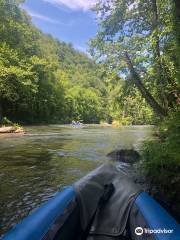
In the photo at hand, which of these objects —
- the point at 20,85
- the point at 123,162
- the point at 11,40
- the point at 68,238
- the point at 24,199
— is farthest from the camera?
the point at 11,40

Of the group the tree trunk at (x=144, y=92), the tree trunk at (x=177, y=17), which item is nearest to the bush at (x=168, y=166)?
the tree trunk at (x=177, y=17)

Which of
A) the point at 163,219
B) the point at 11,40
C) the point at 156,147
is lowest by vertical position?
the point at 163,219

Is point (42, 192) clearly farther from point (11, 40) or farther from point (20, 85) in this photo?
point (11, 40)

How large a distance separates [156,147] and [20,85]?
29.7m

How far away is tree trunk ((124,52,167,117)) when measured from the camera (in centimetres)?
1137

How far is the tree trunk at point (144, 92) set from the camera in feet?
37.3

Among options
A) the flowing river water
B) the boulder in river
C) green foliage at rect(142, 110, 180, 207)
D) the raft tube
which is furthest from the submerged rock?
the boulder in river

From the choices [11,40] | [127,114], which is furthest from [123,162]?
[127,114]

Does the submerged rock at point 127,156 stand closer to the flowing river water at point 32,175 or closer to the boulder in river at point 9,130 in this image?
the flowing river water at point 32,175

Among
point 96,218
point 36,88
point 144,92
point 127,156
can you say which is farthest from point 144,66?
point 36,88

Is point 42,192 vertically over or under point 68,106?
under

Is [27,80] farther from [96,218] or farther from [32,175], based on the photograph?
[96,218]

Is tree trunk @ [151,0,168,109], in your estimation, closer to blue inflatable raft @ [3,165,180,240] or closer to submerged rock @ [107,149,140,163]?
submerged rock @ [107,149,140,163]

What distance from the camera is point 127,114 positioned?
267 feet
